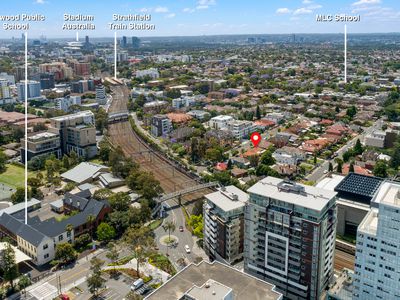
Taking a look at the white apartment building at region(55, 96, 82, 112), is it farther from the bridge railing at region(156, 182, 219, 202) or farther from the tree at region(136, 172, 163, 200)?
the bridge railing at region(156, 182, 219, 202)

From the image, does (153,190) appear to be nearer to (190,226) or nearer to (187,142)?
(190,226)

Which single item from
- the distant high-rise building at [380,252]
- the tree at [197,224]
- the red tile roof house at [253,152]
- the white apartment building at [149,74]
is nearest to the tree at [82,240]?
the tree at [197,224]

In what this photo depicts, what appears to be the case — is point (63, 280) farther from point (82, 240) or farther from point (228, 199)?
point (228, 199)

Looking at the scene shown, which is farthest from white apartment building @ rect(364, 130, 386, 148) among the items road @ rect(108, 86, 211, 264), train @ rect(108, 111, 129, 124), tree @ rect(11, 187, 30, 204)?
tree @ rect(11, 187, 30, 204)

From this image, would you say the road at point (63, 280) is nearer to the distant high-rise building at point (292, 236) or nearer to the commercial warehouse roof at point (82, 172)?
the distant high-rise building at point (292, 236)

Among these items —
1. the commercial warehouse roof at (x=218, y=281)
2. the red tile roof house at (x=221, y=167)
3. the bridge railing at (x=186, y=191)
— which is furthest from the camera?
the red tile roof house at (x=221, y=167)

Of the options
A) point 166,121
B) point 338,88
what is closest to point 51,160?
point 166,121
